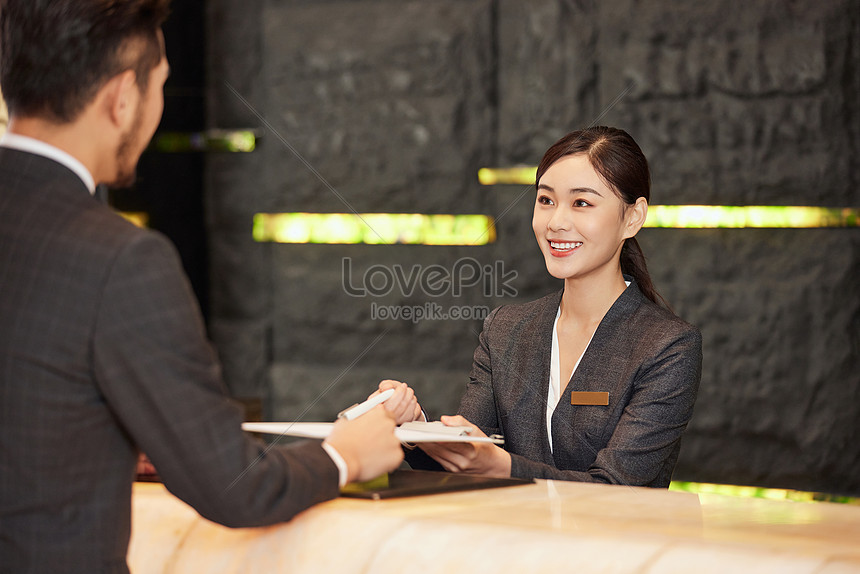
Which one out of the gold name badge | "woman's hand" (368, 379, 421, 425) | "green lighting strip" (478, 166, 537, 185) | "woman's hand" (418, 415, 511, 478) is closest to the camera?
"woman's hand" (418, 415, 511, 478)

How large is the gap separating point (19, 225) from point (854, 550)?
3.02 feet

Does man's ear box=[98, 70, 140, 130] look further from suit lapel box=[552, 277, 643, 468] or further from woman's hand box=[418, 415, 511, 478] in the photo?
suit lapel box=[552, 277, 643, 468]

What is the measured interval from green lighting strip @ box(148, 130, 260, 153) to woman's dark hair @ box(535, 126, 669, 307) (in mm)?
1492

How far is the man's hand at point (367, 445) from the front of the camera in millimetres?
1116

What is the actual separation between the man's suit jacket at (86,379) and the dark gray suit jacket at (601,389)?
821 mm

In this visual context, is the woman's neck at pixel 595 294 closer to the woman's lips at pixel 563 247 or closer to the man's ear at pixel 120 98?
the woman's lips at pixel 563 247

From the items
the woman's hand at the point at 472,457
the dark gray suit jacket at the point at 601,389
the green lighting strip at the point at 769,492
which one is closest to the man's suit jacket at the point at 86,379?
the woman's hand at the point at 472,457

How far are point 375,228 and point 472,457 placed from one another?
1.56 m

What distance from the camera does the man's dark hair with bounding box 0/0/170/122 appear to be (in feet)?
3.04

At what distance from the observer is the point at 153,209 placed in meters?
3.13

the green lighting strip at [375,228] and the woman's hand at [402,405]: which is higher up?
the green lighting strip at [375,228]

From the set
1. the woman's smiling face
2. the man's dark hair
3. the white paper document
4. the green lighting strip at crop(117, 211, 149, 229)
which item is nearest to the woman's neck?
the woman's smiling face

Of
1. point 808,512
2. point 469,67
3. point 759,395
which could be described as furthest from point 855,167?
point 808,512

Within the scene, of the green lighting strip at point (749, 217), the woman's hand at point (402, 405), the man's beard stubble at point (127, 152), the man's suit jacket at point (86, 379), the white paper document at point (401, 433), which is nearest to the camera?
the man's suit jacket at point (86, 379)
